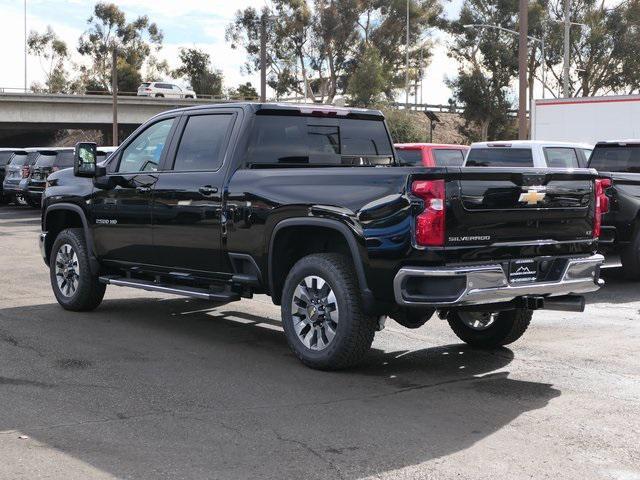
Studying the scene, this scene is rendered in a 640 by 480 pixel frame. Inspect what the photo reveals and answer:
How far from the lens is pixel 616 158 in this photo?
13.3 meters

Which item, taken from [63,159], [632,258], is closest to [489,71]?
[63,159]

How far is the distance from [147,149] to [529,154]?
7624 millimetres

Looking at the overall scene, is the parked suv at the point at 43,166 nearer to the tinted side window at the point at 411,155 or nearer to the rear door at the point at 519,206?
the tinted side window at the point at 411,155

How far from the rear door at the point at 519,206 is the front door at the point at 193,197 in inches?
90.2

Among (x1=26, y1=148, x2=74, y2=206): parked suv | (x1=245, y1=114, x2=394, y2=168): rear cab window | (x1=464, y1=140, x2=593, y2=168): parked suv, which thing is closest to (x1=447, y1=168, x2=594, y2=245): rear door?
(x1=245, y1=114, x2=394, y2=168): rear cab window

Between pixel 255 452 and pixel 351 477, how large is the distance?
24.5 inches

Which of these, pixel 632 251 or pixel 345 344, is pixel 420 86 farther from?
pixel 345 344

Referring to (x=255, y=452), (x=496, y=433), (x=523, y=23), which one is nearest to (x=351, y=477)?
(x=255, y=452)

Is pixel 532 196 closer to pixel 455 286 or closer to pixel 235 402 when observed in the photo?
pixel 455 286

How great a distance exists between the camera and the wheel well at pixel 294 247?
277 inches

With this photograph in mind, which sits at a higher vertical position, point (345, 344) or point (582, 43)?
point (582, 43)

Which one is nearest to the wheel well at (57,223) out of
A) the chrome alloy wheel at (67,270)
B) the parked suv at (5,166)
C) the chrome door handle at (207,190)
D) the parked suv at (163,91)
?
the chrome alloy wheel at (67,270)

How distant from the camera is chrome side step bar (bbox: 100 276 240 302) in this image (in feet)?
25.1

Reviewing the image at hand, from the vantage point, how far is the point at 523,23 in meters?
22.7
